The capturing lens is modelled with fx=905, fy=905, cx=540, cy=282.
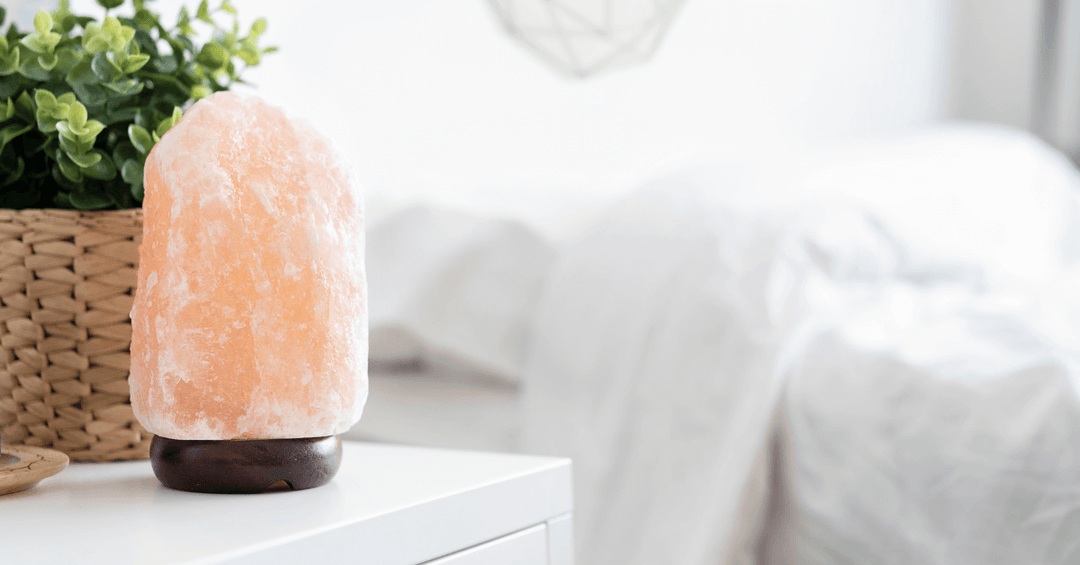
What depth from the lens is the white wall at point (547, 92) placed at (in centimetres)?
137

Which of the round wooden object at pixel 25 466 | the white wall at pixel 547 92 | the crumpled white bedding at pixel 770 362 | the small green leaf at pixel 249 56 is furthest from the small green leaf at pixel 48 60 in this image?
the crumpled white bedding at pixel 770 362

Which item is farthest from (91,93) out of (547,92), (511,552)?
(547,92)

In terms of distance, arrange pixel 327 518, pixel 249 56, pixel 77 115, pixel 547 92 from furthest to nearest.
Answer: pixel 547 92
pixel 249 56
pixel 77 115
pixel 327 518

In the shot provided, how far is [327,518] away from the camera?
1.37ft

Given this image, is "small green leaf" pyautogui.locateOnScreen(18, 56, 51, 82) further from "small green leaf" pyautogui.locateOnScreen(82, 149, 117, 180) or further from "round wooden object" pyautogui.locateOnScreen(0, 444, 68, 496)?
"round wooden object" pyautogui.locateOnScreen(0, 444, 68, 496)

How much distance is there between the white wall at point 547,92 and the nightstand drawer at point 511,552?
0.49m

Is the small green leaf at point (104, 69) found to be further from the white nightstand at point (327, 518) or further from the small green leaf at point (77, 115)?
the white nightstand at point (327, 518)

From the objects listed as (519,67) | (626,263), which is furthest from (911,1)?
(626,263)

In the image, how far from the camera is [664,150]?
6.86 ft

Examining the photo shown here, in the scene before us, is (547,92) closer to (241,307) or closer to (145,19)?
(145,19)

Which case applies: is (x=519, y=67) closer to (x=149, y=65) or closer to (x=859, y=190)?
(x=859, y=190)

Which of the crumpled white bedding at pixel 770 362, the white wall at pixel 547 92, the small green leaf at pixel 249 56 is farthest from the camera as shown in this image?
the white wall at pixel 547 92

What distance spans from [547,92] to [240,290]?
1422 millimetres

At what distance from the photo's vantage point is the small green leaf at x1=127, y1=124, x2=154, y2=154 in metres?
0.57
